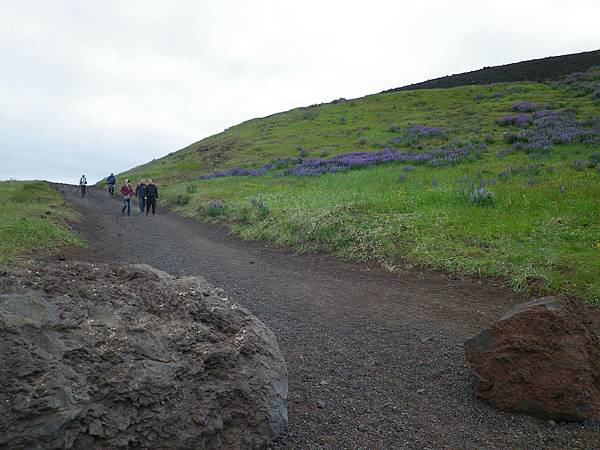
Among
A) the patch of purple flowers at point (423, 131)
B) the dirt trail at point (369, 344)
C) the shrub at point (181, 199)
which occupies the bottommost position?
the dirt trail at point (369, 344)

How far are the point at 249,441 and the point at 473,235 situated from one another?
9042 millimetres

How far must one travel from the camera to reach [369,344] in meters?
6.22

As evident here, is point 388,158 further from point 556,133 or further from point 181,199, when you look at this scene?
point 181,199

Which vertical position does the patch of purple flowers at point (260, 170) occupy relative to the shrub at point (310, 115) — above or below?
below

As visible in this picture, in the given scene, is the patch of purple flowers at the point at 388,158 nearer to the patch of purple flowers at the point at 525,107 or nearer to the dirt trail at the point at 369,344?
the patch of purple flowers at the point at 525,107

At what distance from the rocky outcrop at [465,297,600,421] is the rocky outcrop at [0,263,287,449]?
7.21 ft

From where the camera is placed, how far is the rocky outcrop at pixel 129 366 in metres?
2.81

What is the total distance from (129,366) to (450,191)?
13.8 meters

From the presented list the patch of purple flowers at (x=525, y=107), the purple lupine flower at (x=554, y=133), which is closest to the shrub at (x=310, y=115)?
the patch of purple flowers at (x=525, y=107)

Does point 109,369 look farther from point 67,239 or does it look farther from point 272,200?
point 272,200

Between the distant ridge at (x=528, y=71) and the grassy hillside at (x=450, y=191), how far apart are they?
6.65 meters

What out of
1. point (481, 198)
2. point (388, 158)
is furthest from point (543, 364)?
point (388, 158)

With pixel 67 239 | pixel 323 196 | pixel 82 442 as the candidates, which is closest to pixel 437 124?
pixel 323 196

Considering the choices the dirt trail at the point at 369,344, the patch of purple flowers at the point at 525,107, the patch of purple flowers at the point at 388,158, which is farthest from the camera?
the patch of purple flowers at the point at 525,107
